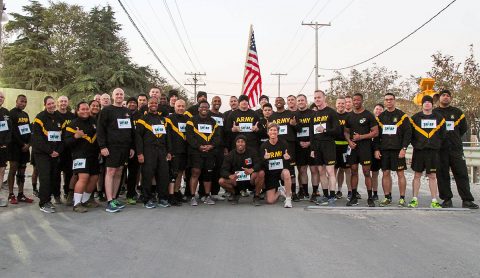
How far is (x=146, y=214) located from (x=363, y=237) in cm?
378

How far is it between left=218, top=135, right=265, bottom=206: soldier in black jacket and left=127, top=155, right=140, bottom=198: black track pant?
1815 mm

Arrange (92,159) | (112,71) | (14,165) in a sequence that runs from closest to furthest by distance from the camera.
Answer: (92,159) → (14,165) → (112,71)

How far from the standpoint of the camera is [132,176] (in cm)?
913

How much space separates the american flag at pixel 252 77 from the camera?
14.1m

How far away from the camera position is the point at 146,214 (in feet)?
25.3

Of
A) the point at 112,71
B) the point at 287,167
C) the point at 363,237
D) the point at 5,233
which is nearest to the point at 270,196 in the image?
the point at 287,167

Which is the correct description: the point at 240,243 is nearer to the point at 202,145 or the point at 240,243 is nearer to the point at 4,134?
the point at 202,145

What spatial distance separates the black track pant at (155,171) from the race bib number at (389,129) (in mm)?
4393

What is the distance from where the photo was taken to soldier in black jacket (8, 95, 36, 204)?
877cm

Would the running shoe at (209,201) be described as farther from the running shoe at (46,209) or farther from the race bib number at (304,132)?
the running shoe at (46,209)

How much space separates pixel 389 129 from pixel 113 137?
5.33 metres

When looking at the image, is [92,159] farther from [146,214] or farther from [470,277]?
[470,277]

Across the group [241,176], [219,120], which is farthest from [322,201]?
[219,120]

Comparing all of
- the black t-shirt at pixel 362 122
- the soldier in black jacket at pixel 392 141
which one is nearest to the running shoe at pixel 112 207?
the black t-shirt at pixel 362 122
